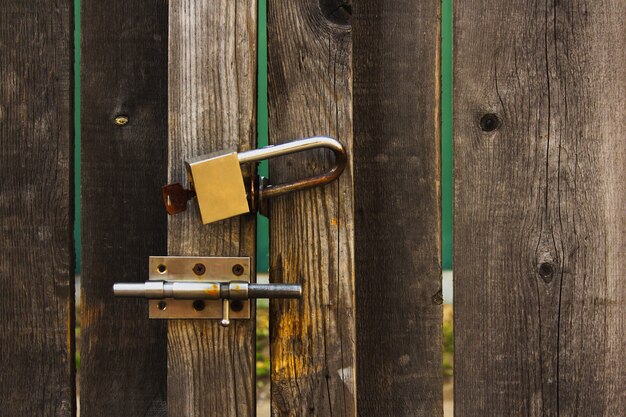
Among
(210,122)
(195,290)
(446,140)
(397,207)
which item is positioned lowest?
(195,290)

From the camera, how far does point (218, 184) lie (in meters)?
1.00

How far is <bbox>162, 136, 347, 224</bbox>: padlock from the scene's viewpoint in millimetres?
992

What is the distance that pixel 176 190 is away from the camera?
1022mm

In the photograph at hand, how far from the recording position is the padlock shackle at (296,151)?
996mm

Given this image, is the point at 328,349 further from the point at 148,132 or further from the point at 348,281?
the point at 148,132

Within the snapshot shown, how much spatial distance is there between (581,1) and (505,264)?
0.54m

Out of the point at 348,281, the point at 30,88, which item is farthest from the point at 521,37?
the point at 30,88

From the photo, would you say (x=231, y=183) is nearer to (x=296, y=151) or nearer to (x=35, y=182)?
(x=296, y=151)

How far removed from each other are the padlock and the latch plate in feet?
0.29

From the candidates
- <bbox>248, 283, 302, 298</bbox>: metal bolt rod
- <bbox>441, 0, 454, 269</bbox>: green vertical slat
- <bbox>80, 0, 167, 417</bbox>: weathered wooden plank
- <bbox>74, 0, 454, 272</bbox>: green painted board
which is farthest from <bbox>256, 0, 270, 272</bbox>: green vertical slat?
<bbox>248, 283, 302, 298</bbox>: metal bolt rod

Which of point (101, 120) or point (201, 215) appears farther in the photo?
point (101, 120)

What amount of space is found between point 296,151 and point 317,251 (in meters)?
0.20

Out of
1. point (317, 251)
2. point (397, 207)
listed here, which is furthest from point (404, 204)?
point (317, 251)

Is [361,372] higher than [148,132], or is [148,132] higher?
[148,132]
